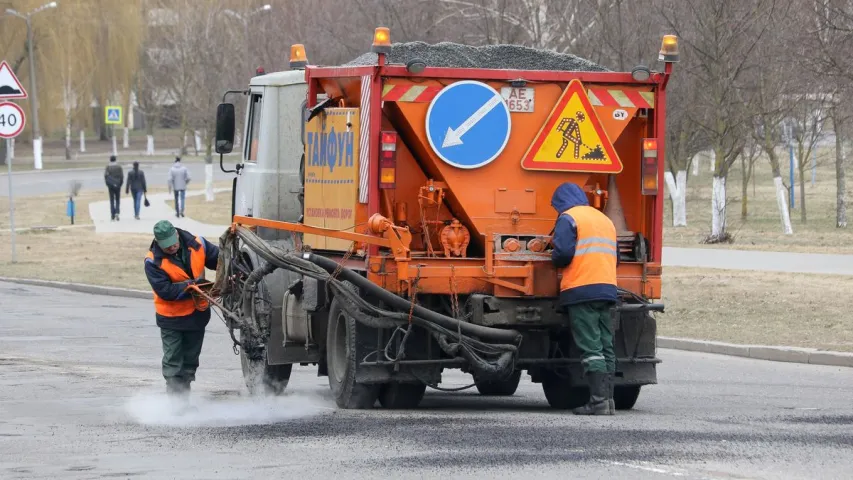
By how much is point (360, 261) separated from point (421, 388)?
1.07 m

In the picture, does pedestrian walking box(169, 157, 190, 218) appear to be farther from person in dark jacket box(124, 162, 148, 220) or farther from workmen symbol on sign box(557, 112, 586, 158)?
workmen symbol on sign box(557, 112, 586, 158)

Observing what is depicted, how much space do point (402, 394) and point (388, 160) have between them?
181cm

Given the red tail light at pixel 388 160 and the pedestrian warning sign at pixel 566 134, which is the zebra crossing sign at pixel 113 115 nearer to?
the red tail light at pixel 388 160

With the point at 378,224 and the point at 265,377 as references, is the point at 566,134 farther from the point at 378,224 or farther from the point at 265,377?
the point at 265,377

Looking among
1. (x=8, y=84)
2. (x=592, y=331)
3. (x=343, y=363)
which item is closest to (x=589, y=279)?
(x=592, y=331)

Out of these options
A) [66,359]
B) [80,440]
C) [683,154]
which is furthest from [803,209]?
[80,440]

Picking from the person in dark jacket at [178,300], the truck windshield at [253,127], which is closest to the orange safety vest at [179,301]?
the person in dark jacket at [178,300]

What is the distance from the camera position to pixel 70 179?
6266 centimetres

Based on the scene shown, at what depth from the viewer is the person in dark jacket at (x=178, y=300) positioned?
1069 centimetres

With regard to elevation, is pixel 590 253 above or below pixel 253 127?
below

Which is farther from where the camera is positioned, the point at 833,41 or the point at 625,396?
the point at 833,41

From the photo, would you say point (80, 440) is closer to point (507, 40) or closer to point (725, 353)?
point (725, 353)

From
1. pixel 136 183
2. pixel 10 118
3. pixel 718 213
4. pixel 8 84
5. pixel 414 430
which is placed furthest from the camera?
pixel 136 183

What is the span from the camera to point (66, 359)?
14391mm
